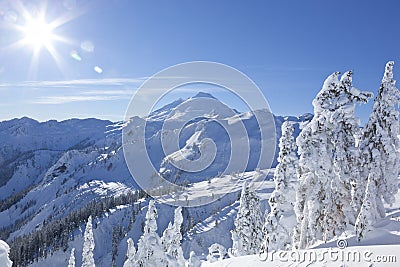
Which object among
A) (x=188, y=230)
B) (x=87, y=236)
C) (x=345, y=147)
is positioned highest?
(x=345, y=147)

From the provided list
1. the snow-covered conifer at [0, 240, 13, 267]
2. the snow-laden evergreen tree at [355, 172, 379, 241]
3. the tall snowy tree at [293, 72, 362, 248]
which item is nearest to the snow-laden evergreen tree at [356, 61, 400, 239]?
the snow-laden evergreen tree at [355, 172, 379, 241]

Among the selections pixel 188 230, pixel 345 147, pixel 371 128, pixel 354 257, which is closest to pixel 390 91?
pixel 371 128

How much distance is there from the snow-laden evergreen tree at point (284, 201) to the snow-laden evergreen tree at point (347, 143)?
12.9 ft

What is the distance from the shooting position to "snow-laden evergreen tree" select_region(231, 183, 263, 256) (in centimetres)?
3127

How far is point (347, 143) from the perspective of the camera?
19719mm

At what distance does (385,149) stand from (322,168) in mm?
3826

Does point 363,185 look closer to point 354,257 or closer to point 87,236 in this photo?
point 354,257

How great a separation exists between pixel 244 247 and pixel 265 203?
553ft

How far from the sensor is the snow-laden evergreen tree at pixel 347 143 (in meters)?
19.3

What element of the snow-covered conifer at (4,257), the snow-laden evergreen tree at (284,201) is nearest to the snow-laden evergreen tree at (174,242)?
the snow-laden evergreen tree at (284,201)

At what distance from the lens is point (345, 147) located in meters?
19.7

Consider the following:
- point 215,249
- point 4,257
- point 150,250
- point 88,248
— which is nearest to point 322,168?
point 150,250

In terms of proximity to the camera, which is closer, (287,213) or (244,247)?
(287,213)

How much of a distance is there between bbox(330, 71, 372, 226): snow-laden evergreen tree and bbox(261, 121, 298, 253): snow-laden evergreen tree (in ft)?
12.9
